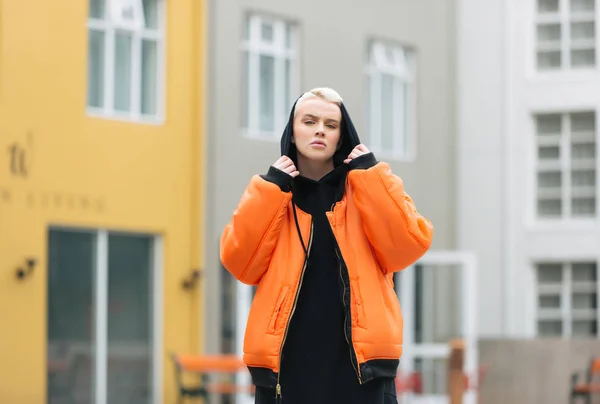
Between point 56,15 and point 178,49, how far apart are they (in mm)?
2129

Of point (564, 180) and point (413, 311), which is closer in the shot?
point (413, 311)

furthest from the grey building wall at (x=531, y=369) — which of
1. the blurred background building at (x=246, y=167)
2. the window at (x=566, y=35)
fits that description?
the window at (x=566, y=35)

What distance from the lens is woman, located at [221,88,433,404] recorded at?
498 centimetres

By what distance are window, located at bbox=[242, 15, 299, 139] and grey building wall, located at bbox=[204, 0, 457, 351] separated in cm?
16

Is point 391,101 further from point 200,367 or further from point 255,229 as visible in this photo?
point 255,229

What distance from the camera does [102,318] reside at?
18.2 meters

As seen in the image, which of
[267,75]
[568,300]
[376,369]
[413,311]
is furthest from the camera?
[568,300]

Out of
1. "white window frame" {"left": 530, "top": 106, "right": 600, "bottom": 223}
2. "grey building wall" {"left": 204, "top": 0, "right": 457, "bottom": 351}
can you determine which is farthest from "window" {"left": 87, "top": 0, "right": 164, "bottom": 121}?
"white window frame" {"left": 530, "top": 106, "right": 600, "bottom": 223}

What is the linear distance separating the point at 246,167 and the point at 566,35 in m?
6.84

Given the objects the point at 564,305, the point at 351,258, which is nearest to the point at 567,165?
the point at 564,305

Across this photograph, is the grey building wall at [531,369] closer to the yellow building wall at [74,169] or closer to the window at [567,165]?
the yellow building wall at [74,169]

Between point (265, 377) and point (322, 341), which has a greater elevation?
point (322, 341)

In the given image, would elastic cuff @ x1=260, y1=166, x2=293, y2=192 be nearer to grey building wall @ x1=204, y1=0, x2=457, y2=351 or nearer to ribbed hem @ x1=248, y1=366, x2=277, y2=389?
ribbed hem @ x1=248, y1=366, x2=277, y2=389

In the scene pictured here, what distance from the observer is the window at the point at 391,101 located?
22.4 m
